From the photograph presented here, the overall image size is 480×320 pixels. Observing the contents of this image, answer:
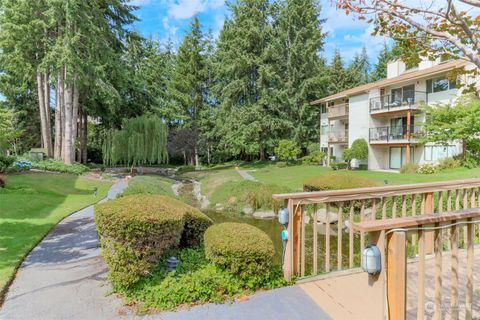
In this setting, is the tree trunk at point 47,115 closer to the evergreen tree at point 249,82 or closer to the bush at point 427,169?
the evergreen tree at point 249,82

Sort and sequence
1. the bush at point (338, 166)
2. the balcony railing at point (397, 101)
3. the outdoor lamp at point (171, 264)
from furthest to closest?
the bush at point (338, 166), the balcony railing at point (397, 101), the outdoor lamp at point (171, 264)

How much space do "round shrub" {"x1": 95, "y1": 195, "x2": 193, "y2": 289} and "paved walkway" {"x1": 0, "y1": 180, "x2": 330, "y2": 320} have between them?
0.36 meters

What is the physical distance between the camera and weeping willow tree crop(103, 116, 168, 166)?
73.8ft

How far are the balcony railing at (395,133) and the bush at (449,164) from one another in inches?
94.1

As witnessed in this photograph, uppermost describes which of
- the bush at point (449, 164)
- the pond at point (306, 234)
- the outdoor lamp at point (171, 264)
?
the bush at point (449, 164)

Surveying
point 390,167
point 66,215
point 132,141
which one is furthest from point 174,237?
point 390,167

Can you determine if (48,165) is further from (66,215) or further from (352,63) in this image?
(352,63)

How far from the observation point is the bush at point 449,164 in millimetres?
16609

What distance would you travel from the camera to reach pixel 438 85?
749 inches

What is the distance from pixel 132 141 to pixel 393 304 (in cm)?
2243

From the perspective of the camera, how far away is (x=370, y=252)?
1.99 m

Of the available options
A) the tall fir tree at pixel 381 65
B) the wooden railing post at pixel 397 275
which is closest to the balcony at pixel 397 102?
the wooden railing post at pixel 397 275

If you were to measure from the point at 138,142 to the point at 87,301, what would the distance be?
65.6 feet

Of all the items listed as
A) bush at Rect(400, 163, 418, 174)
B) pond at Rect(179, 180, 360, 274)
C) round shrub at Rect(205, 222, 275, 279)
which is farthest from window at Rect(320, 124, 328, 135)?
round shrub at Rect(205, 222, 275, 279)
